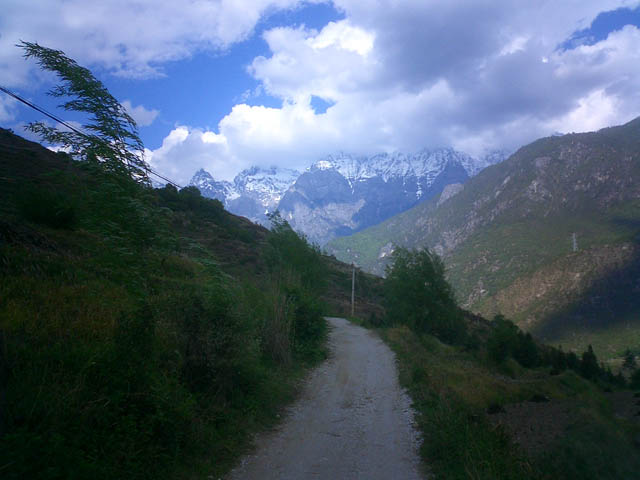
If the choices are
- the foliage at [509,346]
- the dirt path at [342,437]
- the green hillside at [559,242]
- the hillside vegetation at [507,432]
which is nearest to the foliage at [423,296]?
the foliage at [509,346]

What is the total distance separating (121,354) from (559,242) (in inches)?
5131

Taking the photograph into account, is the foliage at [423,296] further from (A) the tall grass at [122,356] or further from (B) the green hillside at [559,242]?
(B) the green hillside at [559,242]

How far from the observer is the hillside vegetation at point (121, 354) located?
413cm

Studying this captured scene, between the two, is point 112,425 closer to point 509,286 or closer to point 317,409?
point 317,409

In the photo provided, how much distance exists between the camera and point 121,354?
5.27 meters

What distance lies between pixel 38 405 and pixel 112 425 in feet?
2.59

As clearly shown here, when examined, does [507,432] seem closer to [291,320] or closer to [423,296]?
[291,320]

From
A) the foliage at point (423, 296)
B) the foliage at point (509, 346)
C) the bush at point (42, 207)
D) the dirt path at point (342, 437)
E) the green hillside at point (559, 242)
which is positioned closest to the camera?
the dirt path at point (342, 437)

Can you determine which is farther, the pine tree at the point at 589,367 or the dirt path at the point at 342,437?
the pine tree at the point at 589,367

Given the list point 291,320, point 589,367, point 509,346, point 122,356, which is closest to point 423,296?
point 509,346

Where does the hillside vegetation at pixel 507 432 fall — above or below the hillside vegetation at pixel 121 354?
below

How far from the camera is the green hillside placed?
8525cm

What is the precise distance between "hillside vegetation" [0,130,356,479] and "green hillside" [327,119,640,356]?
Answer: 60.9 m

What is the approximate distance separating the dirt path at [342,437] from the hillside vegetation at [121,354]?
499 millimetres
